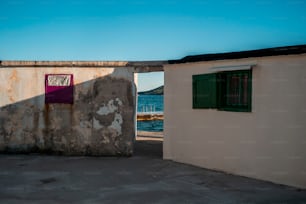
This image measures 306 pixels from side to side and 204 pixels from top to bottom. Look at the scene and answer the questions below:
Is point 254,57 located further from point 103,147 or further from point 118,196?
point 103,147

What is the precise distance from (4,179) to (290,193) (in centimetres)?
598

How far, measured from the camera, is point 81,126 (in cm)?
995

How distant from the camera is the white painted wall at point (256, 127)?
638 centimetres

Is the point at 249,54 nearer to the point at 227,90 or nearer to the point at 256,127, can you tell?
the point at 227,90

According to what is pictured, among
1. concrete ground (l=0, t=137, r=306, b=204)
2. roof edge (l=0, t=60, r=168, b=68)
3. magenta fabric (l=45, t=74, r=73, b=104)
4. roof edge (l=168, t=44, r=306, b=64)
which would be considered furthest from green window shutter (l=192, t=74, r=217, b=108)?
magenta fabric (l=45, t=74, r=73, b=104)

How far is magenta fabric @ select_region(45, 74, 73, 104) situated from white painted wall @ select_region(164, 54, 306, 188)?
3.23 meters

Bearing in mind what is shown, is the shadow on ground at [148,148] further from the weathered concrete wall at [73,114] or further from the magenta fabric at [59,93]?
the magenta fabric at [59,93]

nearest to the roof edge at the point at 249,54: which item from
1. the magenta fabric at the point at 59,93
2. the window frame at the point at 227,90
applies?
the window frame at the point at 227,90

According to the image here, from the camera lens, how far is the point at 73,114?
9992mm

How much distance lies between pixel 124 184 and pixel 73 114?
3.99m

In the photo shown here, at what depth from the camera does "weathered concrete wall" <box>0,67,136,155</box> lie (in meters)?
9.82

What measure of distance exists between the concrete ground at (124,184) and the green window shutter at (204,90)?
168 cm

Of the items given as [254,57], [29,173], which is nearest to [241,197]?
[254,57]

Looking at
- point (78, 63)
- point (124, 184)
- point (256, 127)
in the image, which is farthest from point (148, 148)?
point (256, 127)
